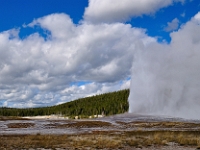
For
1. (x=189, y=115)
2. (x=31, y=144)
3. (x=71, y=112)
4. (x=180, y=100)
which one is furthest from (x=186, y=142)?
(x=71, y=112)

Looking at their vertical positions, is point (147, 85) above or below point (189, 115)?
above

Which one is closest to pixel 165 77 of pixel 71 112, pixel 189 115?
pixel 189 115

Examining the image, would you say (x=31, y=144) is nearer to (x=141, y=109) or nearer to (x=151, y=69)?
(x=141, y=109)

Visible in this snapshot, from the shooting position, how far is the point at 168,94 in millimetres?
141750

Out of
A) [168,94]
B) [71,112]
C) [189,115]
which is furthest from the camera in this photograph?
[71,112]

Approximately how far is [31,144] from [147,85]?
115672mm

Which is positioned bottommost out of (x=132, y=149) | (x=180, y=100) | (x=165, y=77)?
(x=132, y=149)

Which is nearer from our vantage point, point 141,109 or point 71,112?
point 141,109

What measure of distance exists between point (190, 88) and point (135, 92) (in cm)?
2621

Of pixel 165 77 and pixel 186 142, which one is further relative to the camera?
pixel 165 77

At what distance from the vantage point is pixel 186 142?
28172 mm

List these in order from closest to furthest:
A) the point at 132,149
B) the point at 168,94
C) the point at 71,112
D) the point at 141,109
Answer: the point at 132,149, the point at 141,109, the point at 168,94, the point at 71,112

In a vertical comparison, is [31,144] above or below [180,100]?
below

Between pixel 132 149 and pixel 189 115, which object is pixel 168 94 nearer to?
pixel 189 115
